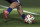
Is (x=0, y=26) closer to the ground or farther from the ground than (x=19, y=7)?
closer to the ground

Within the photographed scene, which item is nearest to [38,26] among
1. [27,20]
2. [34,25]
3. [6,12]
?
[34,25]

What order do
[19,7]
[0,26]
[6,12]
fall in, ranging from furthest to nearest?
[19,7] < [6,12] < [0,26]

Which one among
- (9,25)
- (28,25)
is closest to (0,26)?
(9,25)

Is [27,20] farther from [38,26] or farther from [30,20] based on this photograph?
[38,26]

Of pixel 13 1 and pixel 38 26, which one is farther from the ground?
pixel 13 1

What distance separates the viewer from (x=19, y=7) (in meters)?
7.02

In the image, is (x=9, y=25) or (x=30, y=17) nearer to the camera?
(x=9, y=25)

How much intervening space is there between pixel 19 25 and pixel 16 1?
1.04m

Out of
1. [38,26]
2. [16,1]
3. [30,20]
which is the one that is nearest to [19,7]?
[16,1]

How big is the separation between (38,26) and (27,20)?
61cm

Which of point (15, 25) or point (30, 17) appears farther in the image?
point (30, 17)

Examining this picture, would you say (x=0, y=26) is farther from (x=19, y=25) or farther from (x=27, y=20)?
(x=27, y=20)

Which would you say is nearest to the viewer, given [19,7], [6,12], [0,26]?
[0,26]

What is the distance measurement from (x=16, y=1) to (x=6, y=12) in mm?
619
